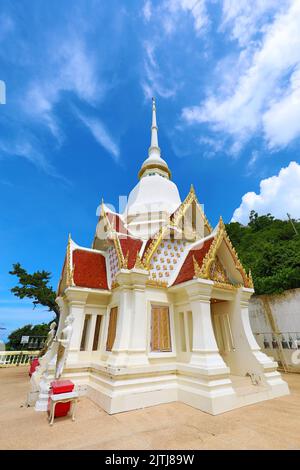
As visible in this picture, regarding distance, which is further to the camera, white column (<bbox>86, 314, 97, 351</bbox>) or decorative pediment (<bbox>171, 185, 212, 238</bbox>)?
decorative pediment (<bbox>171, 185, 212, 238</bbox>)

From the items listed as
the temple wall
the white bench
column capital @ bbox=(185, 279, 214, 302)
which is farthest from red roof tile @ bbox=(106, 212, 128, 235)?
the temple wall

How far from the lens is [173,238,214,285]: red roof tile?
20.7 ft

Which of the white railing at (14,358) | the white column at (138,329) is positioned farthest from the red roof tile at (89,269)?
the white railing at (14,358)

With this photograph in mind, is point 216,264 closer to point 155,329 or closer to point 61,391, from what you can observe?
point 155,329

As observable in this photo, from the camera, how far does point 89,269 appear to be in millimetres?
7844

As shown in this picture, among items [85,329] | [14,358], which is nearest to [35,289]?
[14,358]

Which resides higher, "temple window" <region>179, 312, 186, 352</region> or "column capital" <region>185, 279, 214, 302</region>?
Result: "column capital" <region>185, 279, 214, 302</region>

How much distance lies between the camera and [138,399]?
4980 mm

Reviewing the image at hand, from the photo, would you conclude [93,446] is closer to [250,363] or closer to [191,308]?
[191,308]

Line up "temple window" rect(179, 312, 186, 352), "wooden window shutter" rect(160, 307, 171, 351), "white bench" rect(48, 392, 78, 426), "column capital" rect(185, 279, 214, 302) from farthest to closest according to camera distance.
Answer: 1. "temple window" rect(179, 312, 186, 352)
2. "wooden window shutter" rect(160, 307, 171, 351)
3. "column capital" rect(185, 279, 214, 302)
4. "white bench" rect(48, 392, 78, 426)

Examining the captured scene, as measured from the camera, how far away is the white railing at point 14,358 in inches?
505

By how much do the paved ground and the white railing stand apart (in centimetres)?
954

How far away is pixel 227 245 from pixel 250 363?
3.36 m

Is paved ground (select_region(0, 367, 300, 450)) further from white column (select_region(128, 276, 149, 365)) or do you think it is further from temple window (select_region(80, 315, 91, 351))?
temple window (select_region(80, 315, 91, 351))
